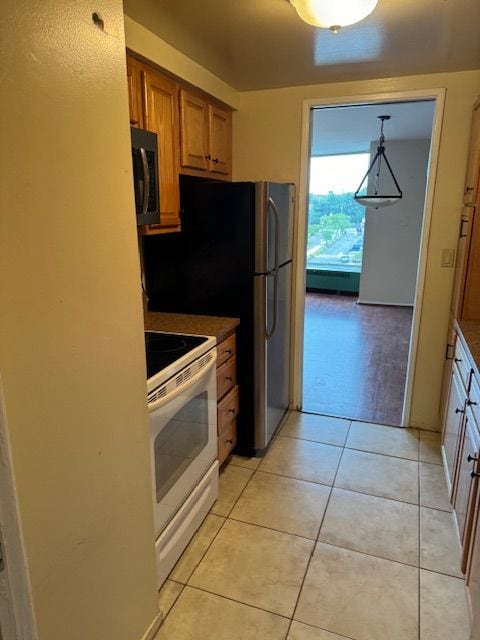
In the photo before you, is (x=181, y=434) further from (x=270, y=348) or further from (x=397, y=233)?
(x=397, y=233)

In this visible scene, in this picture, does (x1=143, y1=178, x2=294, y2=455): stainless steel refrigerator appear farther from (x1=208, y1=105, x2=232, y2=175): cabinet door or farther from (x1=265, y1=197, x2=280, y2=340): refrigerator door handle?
(x1=208, y1=105, x2=232, y2=175): cabinet door

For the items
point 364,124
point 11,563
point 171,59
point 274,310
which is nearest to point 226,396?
point 274,310

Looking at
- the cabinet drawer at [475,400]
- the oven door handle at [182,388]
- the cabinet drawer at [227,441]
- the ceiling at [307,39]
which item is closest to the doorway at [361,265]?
the ceiling at [307,39]

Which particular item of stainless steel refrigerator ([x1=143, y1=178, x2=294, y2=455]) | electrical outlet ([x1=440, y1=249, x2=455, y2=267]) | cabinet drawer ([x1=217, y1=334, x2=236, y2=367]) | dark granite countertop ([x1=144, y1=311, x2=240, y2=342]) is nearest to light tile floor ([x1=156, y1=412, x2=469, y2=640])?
stainless steel refrigerator ([x1=143, y1=178, x2=294, y2=455])

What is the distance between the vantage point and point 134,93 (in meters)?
1.91

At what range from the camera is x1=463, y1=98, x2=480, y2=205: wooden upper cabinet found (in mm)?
2236

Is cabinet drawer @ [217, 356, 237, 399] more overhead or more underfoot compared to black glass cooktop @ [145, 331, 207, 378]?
more underfoot

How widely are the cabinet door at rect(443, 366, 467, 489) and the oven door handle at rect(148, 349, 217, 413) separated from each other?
1131 millimetres

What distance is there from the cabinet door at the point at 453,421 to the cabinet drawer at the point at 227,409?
1.16 m

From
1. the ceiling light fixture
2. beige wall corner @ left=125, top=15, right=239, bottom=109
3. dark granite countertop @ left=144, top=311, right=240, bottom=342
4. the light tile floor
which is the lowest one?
the light tile floor

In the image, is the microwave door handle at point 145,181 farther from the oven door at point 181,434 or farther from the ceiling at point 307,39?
the oven door at point 181,434

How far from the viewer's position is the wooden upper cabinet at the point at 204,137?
2.34 m

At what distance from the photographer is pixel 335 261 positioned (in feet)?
25.7

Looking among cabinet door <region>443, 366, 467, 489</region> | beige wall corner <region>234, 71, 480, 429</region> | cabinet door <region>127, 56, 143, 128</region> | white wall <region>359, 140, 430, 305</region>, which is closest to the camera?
cabinet door <region>127, 56, 143, 128</region>
